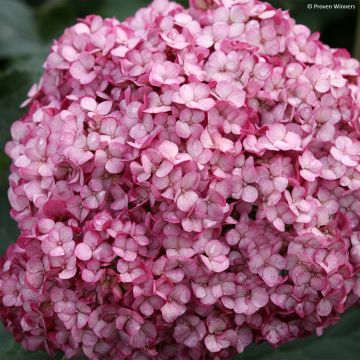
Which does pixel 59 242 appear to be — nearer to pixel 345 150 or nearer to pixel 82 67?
pixel 82 67

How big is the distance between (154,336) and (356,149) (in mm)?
543

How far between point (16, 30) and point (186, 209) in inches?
47.1

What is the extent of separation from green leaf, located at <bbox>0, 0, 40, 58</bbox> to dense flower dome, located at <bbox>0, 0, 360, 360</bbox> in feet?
2.49

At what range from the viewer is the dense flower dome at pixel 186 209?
1.34 m

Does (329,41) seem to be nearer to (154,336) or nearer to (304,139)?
(304,139)

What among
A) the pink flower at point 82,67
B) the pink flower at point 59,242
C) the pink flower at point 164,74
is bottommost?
the pink flower at point 59,242

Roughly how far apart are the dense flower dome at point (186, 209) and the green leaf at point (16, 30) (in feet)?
2.49

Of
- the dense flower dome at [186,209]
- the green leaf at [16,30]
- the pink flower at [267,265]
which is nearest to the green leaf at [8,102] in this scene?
the green leaf at [16,30]

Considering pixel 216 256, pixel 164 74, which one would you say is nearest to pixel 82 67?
pixel 164 74

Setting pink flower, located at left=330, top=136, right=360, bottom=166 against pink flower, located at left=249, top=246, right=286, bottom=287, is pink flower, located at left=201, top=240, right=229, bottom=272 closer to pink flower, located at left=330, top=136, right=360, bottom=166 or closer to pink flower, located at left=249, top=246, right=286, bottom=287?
pink flower, located at left=249, top=246, right=286, bottom=287

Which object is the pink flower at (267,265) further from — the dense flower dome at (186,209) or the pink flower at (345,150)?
the pink flower at (345,150)

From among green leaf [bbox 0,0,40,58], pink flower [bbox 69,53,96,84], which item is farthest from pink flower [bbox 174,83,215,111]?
green leaf [bbox 0,0,40,58]

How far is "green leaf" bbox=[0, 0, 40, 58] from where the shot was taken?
221 centimetres

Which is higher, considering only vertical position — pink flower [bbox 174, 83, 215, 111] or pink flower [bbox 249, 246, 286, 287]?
pink flower [bbox 174, 83, 215, 111]
